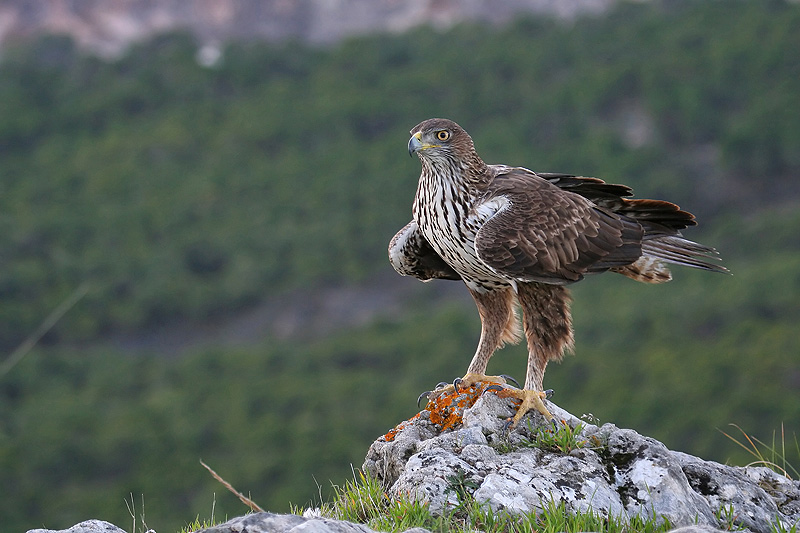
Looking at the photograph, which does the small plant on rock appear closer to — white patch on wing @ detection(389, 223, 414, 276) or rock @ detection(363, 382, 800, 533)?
rock @ detection(363, 382, 800, 533)

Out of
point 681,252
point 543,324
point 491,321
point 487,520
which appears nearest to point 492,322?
point 491,321

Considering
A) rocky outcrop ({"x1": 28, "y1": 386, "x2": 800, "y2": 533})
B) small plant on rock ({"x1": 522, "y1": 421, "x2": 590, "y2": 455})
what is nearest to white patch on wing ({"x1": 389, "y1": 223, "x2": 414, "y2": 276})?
rocky outcrop ({"x1": 28, "y1": 386, "x2": 800, "y2": 533})

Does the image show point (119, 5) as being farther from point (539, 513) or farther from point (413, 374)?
point (539, 513)

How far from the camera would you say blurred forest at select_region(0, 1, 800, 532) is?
3791cm

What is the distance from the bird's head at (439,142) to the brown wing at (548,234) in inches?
12.0

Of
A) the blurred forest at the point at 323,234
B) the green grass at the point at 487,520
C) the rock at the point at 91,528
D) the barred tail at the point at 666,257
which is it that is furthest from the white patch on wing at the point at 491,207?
the blurred forest at the point at 323,234

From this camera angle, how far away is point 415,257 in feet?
21.8

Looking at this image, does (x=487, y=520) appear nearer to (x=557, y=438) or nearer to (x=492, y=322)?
(x=557, y=438)

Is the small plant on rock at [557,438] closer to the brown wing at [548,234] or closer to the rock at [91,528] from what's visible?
the brown wing at [548,234]

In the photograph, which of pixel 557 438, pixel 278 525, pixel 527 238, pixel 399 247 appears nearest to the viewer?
pixel 278 525

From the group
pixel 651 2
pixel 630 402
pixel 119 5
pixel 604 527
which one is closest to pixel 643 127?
pixel 651 2

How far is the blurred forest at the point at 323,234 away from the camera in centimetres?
3791

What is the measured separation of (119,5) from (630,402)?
7047 centimetres

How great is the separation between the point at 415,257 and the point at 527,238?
105 centimetres
